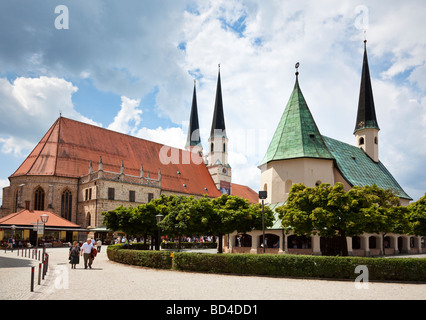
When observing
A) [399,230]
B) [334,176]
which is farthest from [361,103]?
[399,230]

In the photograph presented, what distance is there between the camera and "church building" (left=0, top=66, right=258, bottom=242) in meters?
51.2

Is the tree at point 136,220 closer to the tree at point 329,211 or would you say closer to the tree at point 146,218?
the tree at point 146,218

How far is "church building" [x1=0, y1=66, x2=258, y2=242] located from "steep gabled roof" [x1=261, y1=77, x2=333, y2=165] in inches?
987

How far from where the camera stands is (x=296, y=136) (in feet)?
121

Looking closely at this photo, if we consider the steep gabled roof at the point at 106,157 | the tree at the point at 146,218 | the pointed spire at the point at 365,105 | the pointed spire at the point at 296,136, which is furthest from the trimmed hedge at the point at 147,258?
the pointed spire at the point at 365,105

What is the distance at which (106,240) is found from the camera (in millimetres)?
47094

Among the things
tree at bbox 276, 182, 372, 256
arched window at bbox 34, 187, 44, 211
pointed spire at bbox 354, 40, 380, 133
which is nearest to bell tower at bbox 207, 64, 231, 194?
pointed spire at bbox 354, 40, 380, 133

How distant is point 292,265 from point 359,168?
94.5 feet

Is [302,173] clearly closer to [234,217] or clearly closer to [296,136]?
[296,136]

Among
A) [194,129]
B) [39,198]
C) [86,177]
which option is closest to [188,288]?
[86,177]

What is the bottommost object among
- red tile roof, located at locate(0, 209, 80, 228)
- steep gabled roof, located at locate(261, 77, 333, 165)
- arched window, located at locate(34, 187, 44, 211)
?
red tile roof, located at locate(0, 209, 80, 228)

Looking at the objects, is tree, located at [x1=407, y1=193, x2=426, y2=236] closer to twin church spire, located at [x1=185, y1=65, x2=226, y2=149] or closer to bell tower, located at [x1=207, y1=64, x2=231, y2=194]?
bell tower, located at [x1=207, y1=64, x2=231, y2=194]

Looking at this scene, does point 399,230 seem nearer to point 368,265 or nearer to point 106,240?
point 368,265
